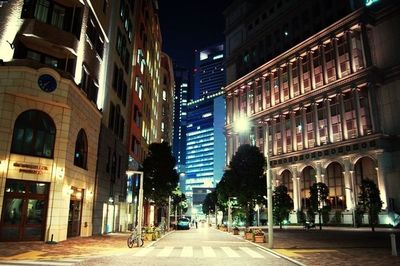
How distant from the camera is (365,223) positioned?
62375 mm

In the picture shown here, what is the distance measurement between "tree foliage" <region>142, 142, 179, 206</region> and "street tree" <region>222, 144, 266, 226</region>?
321 inches

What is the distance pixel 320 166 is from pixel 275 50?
36315mm

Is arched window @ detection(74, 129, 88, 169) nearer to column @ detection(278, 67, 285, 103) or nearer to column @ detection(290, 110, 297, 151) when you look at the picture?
column @ detection(290, 110, 297, 151)

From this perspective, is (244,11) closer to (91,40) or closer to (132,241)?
(91,40)

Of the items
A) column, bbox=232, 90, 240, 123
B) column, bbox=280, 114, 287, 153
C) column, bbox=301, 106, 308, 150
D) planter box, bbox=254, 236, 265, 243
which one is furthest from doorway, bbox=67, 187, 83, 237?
column, bbox=232, 90, 240, 123

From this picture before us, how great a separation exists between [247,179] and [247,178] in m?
0.14

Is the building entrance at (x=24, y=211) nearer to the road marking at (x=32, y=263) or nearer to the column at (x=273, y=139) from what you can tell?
the road marking at (x=32, y=263)

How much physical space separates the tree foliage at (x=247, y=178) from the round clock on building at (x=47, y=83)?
2925cm

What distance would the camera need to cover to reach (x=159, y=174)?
4900 centimetres

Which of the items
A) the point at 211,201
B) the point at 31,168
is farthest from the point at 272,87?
the point at 31,168

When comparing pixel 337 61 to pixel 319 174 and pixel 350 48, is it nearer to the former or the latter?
pixel 350 48

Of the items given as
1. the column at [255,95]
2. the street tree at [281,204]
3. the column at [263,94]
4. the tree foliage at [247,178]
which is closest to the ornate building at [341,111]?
the column at [263,94]

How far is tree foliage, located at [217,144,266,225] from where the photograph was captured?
46281 millimetres

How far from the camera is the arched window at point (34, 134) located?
22.8 metres
